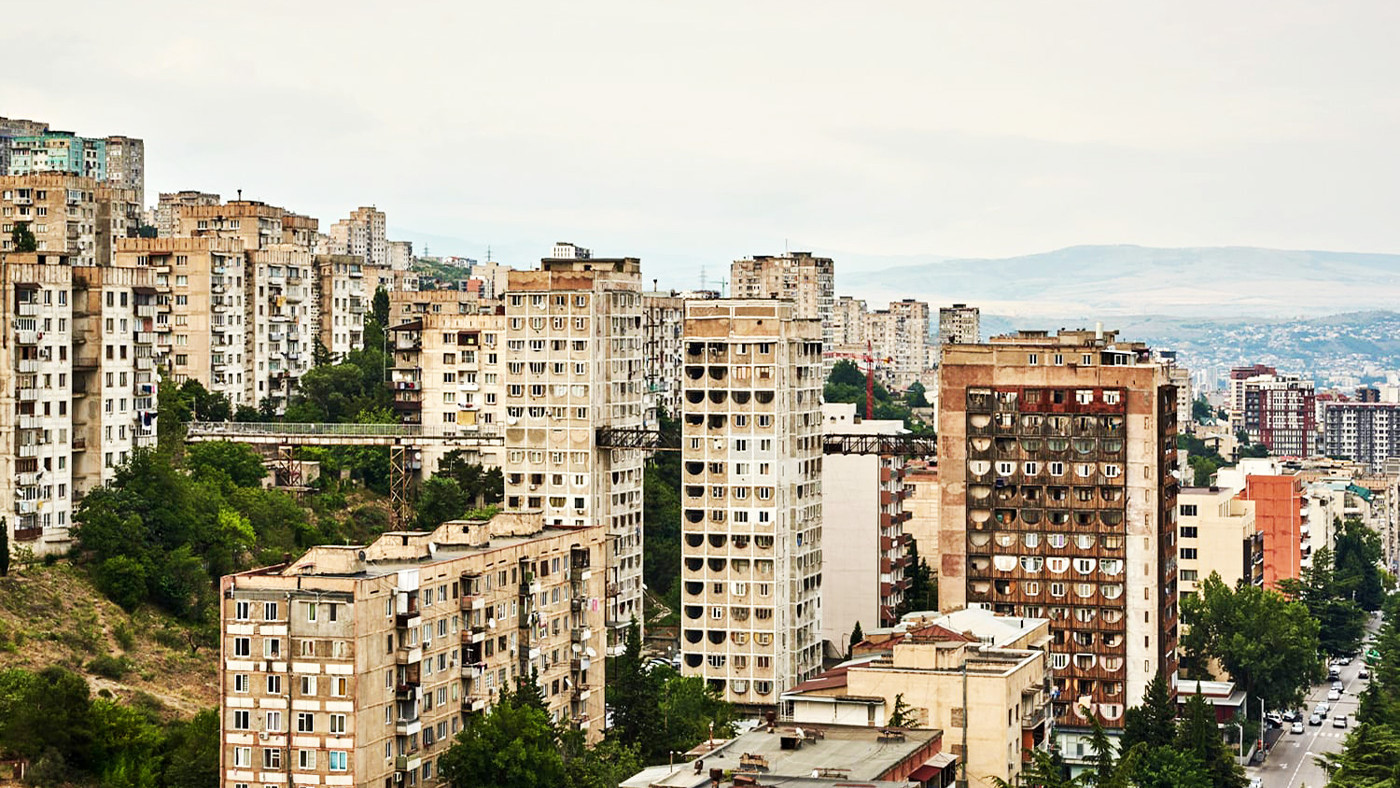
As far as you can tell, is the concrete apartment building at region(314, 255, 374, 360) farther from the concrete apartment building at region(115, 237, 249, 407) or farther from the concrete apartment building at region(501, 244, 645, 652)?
the concrete apartment building at region(501, 244, 645, 652)

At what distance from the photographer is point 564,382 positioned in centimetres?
9781

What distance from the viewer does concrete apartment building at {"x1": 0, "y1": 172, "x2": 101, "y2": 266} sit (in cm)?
13125

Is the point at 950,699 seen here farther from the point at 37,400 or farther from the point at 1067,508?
the point at 37,400

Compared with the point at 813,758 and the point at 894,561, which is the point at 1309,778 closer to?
the point at 894,561

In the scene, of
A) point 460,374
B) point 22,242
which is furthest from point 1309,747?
point 22,242

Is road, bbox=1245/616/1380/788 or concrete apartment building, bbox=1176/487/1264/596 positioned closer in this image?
road, bbox=1245/616/1380/788

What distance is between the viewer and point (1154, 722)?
274ft

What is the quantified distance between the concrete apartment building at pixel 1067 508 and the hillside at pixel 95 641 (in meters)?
31.3

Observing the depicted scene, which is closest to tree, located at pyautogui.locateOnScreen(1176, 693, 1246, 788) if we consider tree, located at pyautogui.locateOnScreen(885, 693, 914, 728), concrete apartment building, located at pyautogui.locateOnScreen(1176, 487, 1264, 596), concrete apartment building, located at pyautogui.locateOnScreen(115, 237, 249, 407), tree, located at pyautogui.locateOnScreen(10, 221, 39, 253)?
tree, located at pyautogui.locateOnScreen(885, 693, 914, 728)

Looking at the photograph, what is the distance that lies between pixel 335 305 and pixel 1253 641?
63.2 meters

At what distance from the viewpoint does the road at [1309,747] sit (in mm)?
95562

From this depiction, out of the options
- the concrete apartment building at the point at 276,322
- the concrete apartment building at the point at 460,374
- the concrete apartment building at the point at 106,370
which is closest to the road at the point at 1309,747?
the concrete apartment building at the point at 460,374

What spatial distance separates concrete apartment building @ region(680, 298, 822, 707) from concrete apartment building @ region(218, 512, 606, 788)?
2251 centimetres

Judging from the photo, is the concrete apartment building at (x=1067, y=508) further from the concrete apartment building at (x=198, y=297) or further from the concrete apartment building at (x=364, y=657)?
the concrete apartment building at (x=198, y=297)
